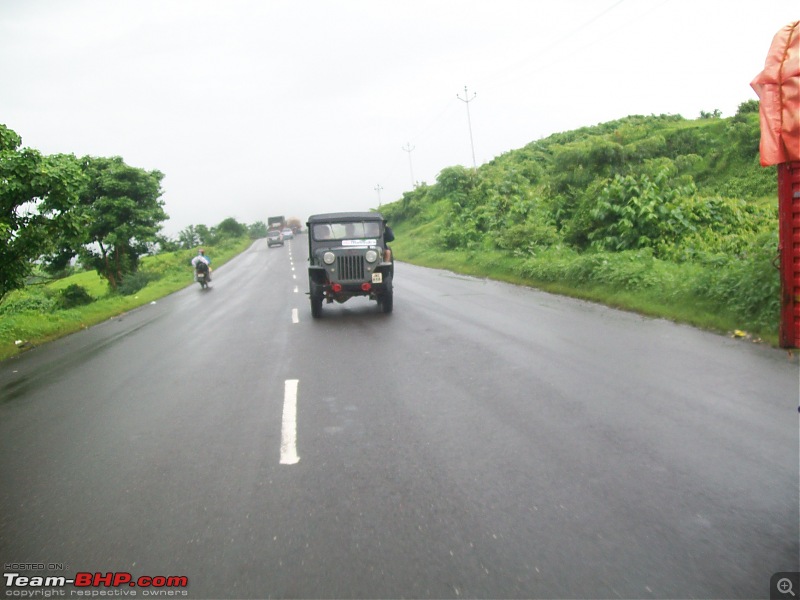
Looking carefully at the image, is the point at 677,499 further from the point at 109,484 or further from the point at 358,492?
the point at 109,484

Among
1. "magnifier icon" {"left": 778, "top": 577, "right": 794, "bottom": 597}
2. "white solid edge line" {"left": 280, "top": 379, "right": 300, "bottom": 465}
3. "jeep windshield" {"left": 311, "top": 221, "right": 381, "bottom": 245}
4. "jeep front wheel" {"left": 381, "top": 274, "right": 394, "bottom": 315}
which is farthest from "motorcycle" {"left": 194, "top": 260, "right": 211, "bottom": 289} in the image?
"magnifier icon" {"left": 778, "top": 577, "right": 794, "bottom": 597}

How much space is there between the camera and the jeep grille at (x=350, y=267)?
13.3 meters

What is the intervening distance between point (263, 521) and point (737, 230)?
50.9 ft

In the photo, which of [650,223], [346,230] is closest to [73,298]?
[346,230]

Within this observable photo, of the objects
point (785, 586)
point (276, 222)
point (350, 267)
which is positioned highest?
point (276, 222)

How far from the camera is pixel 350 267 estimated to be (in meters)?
13.3

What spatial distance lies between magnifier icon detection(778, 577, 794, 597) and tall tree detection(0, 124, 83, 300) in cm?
1257

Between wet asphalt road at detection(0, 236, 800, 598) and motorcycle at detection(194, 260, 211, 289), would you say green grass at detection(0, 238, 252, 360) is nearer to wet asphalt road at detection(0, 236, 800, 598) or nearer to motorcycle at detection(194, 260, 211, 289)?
motorcycle at detection(194, 260, 211, 289)

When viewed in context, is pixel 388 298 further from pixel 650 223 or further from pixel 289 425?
pixel 650 223

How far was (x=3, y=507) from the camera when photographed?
4352 mm

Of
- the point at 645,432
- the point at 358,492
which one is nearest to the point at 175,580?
the point at 358,492

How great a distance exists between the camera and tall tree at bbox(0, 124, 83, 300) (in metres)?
11.6

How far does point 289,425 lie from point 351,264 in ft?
25.4

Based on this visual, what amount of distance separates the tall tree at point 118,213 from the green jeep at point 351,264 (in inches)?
893
